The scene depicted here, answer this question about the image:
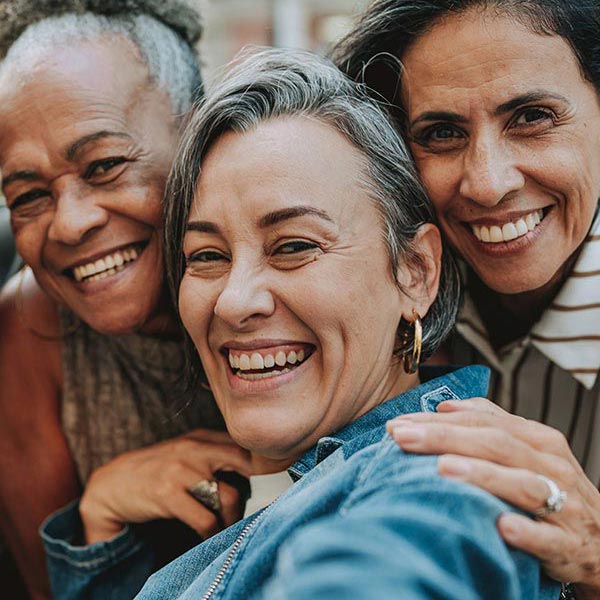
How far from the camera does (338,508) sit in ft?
3.76

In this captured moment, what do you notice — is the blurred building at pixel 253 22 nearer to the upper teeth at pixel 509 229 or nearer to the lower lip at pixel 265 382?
the upper teeth at pixel 509 229

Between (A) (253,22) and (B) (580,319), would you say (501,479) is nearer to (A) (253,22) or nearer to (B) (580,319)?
(B) (580,319)

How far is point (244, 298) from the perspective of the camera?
1454 mm

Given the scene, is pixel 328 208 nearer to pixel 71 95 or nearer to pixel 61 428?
pixel 71 95

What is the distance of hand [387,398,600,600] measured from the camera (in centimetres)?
111

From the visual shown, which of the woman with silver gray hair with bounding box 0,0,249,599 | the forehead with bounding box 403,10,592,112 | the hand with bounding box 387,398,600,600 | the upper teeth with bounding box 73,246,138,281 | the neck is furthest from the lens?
the upper teeth with bounding box 73,246,138,281

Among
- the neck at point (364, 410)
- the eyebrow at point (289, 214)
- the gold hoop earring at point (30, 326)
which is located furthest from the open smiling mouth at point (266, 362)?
the gold hoop earring at point (30, 326)

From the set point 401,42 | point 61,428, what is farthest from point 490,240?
point 61,428

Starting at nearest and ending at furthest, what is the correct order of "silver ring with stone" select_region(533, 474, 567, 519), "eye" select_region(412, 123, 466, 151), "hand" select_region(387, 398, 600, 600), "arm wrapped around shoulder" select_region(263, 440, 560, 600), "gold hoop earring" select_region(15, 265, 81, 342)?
"arm wrapped around shoulder" select_region(263, 440, 560, 600) < "hand" select_region(387, 398, 600, 600) < "silver ring with stone" select_region(533, 474, 567, 519) < "eye" select_region(412, 123, 466, 151) < "gold hoop earring" select_region(15, 265, 81, 342)

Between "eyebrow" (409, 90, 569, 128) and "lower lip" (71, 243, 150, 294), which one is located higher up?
"eyebrow" (409, 90, 569, 128)

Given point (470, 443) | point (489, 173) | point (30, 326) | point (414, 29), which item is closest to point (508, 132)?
point (489, 173)

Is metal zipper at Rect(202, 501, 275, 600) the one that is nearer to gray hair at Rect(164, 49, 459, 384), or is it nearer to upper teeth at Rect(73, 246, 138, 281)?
gray hair at Rect(164, 49, 459, 384)

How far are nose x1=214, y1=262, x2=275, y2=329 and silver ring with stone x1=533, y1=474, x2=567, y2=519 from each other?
57cm

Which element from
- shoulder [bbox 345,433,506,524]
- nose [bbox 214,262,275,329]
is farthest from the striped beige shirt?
shoulder [bbox 345,433,506,524]
